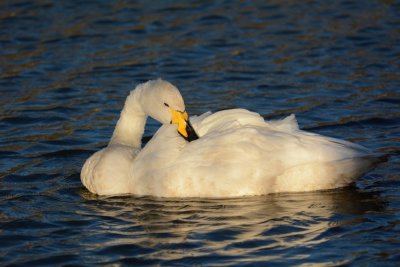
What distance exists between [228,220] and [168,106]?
155 cm

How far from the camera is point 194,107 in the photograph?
12539 mm

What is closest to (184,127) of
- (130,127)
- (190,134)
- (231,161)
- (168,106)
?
(190,134)

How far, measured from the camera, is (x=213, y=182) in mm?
8930

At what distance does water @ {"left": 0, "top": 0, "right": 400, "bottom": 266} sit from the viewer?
7777mm

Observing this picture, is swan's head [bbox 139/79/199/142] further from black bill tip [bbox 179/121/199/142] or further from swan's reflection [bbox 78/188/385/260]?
swan's reflection [bbox 78/188/385/260]

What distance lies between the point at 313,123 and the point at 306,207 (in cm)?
321

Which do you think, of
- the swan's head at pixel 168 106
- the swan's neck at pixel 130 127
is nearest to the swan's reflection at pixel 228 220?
the swan's head at pixel 168 106

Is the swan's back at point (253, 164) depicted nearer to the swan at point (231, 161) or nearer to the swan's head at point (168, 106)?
the swan at point (231, 161)

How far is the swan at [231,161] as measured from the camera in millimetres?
8836

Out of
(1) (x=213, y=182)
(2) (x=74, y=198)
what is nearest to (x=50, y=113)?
(2) (x=74, y=198)

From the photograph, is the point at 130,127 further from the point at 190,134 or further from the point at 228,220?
the point at 228,220

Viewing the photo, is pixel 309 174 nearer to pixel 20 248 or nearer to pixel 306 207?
pixel 306 207

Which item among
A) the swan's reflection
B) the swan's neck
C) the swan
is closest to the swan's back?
the swan

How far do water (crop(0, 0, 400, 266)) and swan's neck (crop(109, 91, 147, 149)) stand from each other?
66 cm
